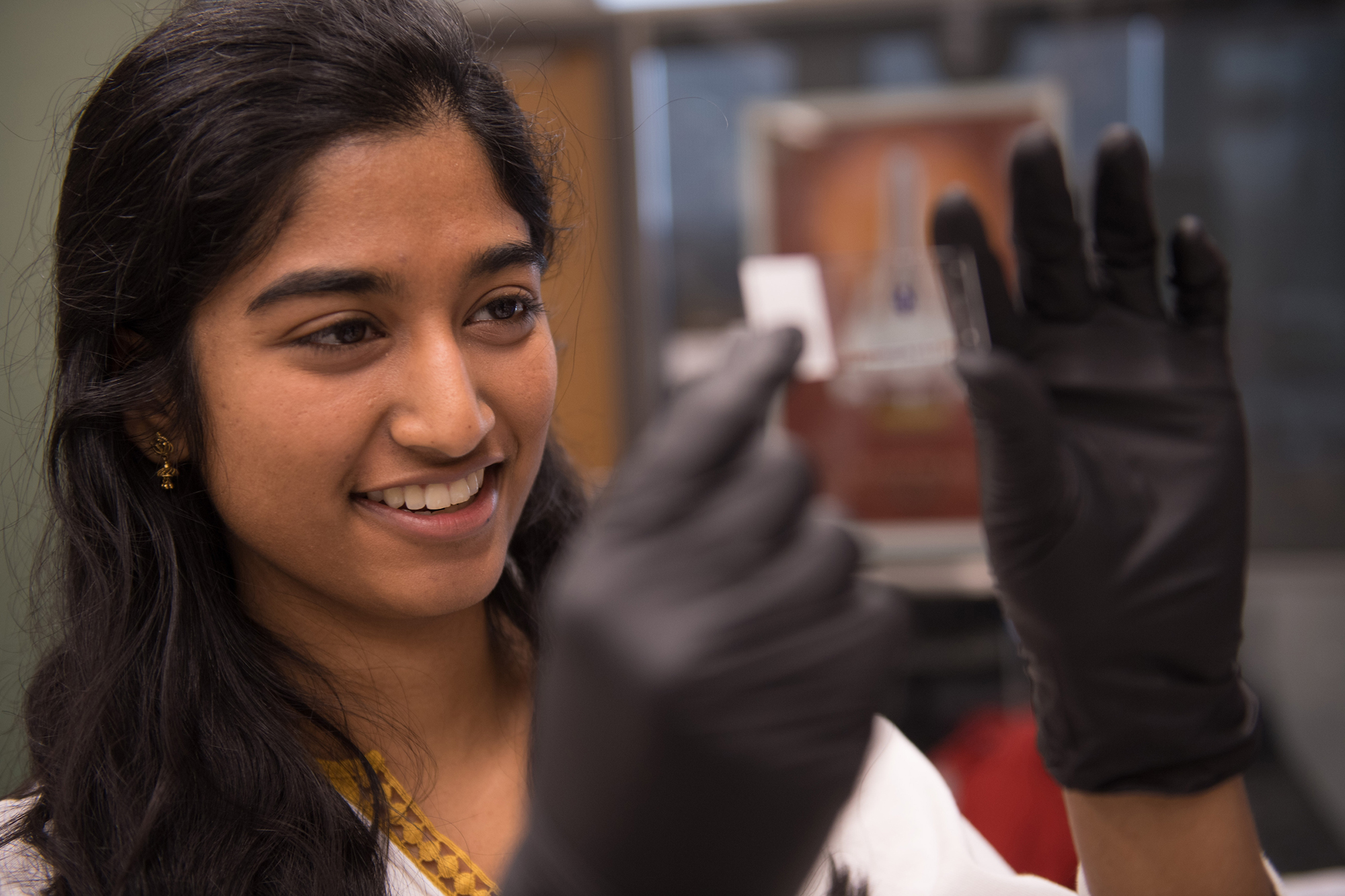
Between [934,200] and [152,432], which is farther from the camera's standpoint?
[934,200]

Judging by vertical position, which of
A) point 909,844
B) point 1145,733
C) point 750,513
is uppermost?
point 750,513

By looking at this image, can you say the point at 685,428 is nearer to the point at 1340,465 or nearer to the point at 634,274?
the point at 634,274

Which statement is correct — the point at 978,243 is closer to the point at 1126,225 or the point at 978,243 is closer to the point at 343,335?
the point at 1126,225

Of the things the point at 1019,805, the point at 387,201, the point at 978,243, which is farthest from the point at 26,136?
the point at 1019,805

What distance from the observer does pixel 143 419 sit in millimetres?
921

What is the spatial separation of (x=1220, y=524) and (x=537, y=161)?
0.73 m

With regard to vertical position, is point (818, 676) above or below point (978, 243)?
below

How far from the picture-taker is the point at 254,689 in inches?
35.5

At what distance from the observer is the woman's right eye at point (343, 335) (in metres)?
0.83

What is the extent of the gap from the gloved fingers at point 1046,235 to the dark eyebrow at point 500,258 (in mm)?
423

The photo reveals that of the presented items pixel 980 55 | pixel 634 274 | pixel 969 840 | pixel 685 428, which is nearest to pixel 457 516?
pixel 685 428

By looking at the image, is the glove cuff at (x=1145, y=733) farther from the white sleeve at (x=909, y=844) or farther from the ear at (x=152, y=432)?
the ear at (x=152, y=432)

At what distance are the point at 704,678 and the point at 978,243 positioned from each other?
1.57 ft

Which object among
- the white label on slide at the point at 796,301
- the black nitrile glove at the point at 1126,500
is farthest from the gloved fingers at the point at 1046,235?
the white label on slide at the point at 796,301
